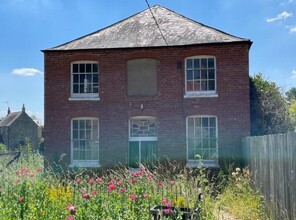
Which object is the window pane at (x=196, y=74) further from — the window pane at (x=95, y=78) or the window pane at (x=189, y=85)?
the window pane at (x=95, y=78)

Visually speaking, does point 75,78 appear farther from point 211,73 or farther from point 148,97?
point 211,73

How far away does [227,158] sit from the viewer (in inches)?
585

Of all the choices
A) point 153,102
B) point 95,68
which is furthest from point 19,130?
point 153,102

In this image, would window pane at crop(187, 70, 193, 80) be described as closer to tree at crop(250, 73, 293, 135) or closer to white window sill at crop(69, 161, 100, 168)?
tree at crop(250, 73, 293, 135)

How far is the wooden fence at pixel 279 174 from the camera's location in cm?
568

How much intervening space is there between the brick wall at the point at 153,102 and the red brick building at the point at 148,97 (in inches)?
1.6

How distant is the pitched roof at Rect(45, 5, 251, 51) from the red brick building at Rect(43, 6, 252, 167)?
49mm

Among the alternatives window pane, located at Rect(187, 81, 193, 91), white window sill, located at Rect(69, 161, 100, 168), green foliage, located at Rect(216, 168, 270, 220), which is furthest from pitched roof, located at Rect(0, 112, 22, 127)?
green foliage, located at Rect(216, 168, 270, 220)

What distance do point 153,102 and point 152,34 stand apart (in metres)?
3.36

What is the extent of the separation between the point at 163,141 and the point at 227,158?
9.08 ft

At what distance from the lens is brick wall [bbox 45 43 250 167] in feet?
50.1

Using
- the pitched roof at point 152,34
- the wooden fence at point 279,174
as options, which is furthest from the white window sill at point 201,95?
the wooden fence at point 279,174

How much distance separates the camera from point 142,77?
16188mm

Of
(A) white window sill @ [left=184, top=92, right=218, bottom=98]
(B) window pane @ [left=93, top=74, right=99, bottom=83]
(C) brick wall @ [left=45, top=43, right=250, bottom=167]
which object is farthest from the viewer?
(B) window pane @ [left=93, top=74, right=99, bottom=83]
